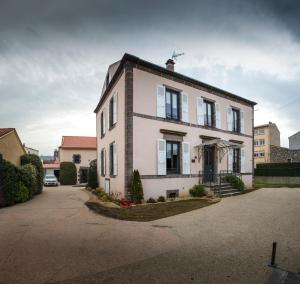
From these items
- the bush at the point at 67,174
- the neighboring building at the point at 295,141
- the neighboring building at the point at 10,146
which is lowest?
the bush at the point at 67,174

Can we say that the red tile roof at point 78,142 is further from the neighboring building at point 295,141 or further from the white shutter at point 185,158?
the neighboring building at point 295,141

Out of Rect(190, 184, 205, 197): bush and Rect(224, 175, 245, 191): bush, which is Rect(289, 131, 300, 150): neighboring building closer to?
Rect(224, 175, 245, 191): bush

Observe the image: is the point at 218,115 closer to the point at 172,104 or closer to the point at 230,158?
the point at 230,158

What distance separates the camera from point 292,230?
7.77 meters

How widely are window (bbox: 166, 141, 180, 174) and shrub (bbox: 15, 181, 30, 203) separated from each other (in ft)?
27.1

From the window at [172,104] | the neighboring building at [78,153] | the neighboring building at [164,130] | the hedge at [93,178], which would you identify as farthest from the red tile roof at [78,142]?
the window at [172,104]

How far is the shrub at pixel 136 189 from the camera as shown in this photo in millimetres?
13162

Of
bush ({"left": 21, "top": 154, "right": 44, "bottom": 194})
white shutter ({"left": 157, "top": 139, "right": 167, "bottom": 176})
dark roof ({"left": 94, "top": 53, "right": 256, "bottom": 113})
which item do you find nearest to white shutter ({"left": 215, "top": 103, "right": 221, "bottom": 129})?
dark roof ({"left": 94, "top": 53, "right": 256, "bottom": 113})

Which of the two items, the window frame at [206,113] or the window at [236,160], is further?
the window at [236,160]

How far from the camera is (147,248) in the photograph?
242 inches

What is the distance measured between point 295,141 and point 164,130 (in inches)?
1795

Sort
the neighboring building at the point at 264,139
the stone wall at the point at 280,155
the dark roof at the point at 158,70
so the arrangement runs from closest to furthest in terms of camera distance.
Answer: the dark roof at the point at 158,70 < the stone wall at the point at 280,155 < the neighboring building at the point at 264,139

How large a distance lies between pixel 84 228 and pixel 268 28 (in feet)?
23.6

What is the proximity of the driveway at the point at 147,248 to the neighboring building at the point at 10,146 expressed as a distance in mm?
9406
